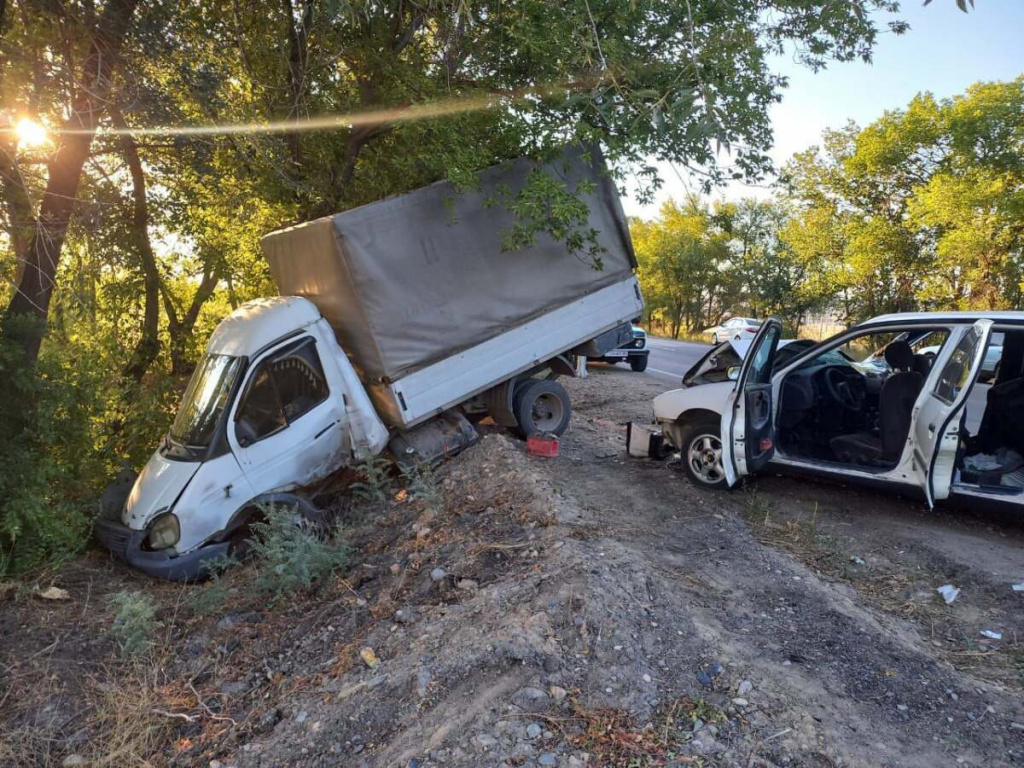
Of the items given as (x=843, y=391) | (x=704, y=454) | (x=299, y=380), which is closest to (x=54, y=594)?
(x=299, y=380)

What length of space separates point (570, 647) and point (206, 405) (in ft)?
13.3

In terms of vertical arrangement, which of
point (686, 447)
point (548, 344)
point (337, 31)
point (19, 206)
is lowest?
point (686, 447)

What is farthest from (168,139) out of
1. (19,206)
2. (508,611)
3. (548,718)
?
(548,718)

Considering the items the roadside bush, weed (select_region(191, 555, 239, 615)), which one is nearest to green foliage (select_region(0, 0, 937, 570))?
the roadside bush

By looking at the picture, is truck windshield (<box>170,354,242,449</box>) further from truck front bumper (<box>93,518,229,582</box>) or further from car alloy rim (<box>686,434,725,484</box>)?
car alloy rim (<box>686,434,725,484</box>)

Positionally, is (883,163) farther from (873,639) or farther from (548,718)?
(548,718)

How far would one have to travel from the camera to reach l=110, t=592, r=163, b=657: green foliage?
14.6 ft

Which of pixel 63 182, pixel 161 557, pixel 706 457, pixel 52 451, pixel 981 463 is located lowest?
pixel 161 557

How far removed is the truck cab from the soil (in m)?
0.47

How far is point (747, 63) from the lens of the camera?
6590 mm

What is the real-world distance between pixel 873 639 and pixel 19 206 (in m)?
8.02

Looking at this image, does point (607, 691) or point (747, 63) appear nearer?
point (607, 691)

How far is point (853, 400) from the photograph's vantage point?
6.50 meters

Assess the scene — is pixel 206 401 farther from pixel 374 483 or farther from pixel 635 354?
pixel 635 354
